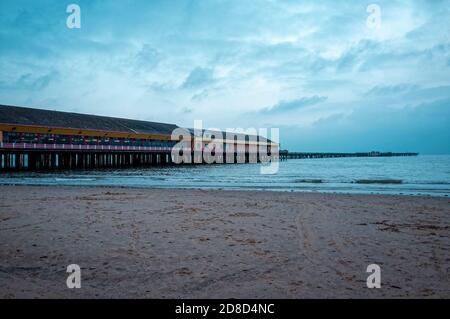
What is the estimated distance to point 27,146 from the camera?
4509cm

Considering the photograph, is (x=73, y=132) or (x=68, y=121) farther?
(x=68, y=121)

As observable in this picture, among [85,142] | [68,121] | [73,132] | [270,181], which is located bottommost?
[270,181]

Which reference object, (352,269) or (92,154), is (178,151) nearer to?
(92,154)

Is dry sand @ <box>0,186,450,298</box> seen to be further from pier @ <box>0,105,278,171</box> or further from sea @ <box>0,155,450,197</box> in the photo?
pier @ <box>0,105,278,171</box>

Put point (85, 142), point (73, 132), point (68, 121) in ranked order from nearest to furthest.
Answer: point (73, 132) → point (85, 142) → point (68, 121)

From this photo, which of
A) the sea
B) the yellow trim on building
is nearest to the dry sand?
the sea

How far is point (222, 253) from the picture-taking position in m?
5.88

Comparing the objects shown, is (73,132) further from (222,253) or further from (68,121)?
(222,253)

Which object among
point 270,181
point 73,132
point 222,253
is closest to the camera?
point 222,253

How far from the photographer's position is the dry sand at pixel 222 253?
430 centimetres

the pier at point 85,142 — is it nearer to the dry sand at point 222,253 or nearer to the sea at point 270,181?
the sea at point 270,181

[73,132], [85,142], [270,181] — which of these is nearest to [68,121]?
[73,132]
